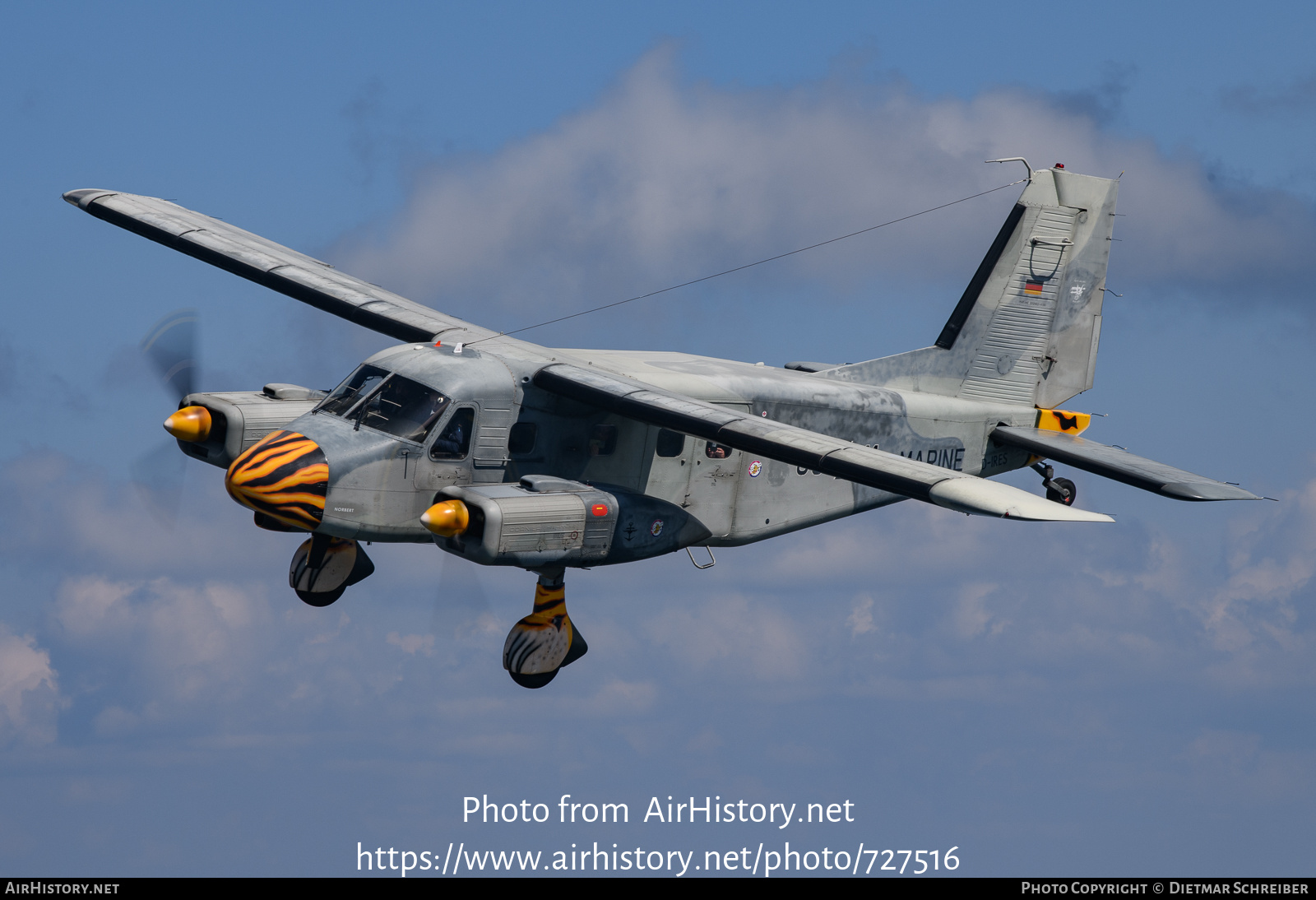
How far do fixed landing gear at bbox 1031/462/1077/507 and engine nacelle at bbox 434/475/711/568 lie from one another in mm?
9089

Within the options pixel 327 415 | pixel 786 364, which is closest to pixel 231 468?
pixel 327 415

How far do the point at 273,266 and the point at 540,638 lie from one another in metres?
9.49

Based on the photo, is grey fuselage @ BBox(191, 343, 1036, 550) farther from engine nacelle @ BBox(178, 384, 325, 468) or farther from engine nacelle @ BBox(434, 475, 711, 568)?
engine nacelle @ BBox(434, 475, 711, 568)

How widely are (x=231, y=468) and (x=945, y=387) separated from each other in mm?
14069

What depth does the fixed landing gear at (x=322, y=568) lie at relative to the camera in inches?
1081

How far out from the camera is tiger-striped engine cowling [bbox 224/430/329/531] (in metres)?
23.2

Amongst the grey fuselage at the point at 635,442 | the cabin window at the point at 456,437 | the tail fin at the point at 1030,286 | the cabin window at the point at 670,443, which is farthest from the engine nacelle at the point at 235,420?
the tail fin at the point at 1030,286

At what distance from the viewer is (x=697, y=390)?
26.4 m

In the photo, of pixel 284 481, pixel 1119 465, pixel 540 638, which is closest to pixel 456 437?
pixel 284 481

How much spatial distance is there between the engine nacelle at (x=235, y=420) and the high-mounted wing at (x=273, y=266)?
7.82 ft

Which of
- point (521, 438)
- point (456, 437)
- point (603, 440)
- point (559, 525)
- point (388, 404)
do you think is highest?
point (603, 440)

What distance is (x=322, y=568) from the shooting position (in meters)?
27.4

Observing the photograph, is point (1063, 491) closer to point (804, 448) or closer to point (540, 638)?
point (804, 448)

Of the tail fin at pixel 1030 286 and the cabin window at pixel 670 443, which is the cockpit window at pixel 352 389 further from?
the tail fin at pixel 1030 286
